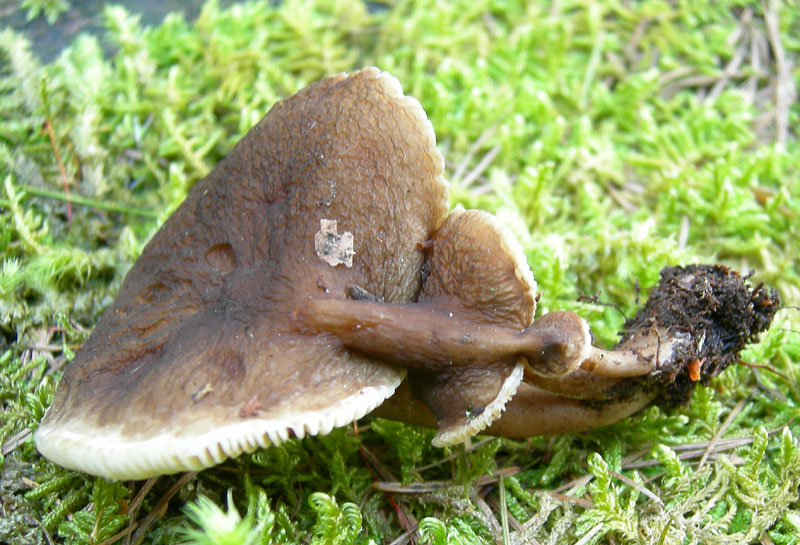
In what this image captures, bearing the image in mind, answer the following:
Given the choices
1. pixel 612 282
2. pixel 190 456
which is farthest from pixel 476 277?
pixel 612 282

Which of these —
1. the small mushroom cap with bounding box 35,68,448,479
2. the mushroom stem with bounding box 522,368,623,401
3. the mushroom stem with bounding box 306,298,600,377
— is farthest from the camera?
the mushroom stem with bounding box 522,368,623,401

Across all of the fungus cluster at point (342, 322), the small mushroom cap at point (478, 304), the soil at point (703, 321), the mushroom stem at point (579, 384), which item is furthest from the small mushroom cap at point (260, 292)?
the soil at point (703, 321)

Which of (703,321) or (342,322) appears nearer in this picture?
(342,322)

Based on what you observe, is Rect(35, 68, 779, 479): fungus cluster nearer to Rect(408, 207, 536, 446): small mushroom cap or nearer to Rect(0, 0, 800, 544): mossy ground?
Rect(408, 207, 536, 446): small mushroom cap

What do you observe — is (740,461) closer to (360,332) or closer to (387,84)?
(360,332)

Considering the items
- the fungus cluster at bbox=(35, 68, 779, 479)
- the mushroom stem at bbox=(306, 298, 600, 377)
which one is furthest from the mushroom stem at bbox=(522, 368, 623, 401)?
the mushroom stem at bbox=(306, 298, 600, 377)

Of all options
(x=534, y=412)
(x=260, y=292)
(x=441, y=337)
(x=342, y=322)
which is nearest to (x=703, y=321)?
(x=534, y=412)

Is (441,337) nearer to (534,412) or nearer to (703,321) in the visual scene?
(534,412)

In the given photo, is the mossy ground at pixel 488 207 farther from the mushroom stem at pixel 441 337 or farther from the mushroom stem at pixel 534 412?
the mushroom stem at pixel 441 337
